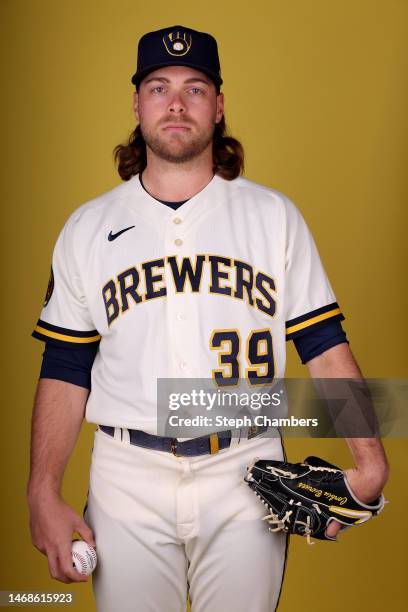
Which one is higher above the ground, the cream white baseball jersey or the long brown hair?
the long brown hair

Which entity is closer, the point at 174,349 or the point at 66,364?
the point at 174,349

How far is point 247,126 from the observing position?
3426 mm

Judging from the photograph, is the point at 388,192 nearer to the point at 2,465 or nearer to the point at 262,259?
the point at 262,259

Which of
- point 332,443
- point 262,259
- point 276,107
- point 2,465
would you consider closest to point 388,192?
point 276,107

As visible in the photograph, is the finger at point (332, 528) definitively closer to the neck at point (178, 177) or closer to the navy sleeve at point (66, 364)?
the navy sleeve at point (66, 364)

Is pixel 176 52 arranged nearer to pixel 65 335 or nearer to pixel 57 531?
pixel 65 335

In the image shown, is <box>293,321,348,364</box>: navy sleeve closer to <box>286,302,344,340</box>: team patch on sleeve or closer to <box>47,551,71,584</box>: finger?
<box>286,302,344,340</box>: team patch on sleeve

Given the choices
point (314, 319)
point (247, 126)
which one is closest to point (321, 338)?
point (314, 319)

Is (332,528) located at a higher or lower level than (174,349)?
lower

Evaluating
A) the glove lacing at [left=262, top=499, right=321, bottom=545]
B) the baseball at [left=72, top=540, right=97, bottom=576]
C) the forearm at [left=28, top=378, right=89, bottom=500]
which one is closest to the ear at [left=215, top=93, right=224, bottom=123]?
the forearm at [left=28, top=378, right=89, bottom=500]

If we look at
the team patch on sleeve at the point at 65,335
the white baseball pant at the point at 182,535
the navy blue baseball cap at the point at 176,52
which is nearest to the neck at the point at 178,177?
the navy blue baseball cap at the point at 176,52

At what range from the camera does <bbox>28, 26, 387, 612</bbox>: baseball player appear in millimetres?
2346

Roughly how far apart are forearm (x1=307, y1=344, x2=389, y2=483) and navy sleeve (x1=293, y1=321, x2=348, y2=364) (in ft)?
0.04

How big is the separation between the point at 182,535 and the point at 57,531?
0.31m
